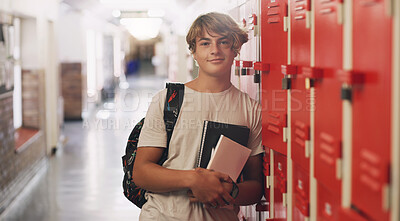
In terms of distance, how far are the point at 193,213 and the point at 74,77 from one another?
29.6 feet

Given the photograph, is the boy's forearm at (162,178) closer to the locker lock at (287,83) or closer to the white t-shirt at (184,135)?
the white t-shirt at (184,135)

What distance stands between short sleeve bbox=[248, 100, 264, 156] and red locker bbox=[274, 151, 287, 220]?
0.26 feet

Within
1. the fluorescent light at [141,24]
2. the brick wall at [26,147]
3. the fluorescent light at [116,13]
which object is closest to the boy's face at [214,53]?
the brick wall at [26,147]

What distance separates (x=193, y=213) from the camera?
1.84 m

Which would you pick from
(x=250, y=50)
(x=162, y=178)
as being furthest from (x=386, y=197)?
(x=250, y=50)

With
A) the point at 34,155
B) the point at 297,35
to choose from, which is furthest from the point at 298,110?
the point at 34,155

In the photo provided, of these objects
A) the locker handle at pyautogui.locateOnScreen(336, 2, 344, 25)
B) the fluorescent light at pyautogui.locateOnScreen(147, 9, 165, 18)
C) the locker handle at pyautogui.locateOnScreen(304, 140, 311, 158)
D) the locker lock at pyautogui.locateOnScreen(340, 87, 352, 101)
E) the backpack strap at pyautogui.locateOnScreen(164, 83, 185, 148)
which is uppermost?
the fluorescent light at pyautogui.locateOnScreen(147, 9, 165, 18)

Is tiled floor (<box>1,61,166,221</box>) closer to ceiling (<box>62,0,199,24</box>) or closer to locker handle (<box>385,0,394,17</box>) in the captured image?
ceiling (<box>62,0,199,24</box>)

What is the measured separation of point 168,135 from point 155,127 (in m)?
0.06

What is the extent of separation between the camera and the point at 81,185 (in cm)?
543

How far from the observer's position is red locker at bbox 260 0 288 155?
1.86 meters

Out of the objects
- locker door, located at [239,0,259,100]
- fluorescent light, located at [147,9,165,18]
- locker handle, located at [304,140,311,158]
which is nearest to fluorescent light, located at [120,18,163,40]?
fluorescent light, located at [147,9,165,18]

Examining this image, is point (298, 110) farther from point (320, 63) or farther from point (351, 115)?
point (351, 115)

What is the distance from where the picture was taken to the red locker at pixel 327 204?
1405mm
